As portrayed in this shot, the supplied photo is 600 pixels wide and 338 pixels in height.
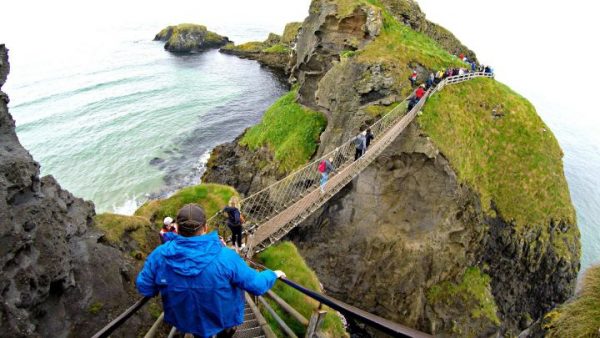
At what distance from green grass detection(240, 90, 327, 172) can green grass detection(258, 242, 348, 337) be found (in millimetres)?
15928

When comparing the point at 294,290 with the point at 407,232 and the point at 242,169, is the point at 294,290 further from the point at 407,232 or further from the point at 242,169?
the point at 242,169

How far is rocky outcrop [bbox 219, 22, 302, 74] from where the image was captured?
2965 inches

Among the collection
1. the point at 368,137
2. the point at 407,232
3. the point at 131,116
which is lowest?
the point at 131,116

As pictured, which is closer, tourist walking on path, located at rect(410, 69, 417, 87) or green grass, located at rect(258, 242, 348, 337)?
green grass, located at rect(258, 242, 348, 337)

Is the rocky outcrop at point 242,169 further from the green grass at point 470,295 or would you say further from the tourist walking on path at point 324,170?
the green grass at point 470,295

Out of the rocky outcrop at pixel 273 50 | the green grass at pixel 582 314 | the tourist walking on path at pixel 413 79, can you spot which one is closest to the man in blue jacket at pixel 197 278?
the green grass at pixel 582 314

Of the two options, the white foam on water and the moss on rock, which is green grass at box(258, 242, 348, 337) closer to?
the moss on rock

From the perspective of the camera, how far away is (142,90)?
190 ft

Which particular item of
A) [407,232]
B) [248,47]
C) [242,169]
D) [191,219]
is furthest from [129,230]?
[248,47]

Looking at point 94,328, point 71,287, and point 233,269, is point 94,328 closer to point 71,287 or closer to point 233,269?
point 71,287

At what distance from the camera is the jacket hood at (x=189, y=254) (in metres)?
3.97

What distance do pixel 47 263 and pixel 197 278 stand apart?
4.32m

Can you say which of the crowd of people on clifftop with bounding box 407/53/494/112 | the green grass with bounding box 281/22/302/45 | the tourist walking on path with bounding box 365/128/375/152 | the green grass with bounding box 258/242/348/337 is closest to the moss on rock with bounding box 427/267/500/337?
the tourist walking on path with bounding box 365/128/375/152

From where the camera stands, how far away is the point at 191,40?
3386 inches
